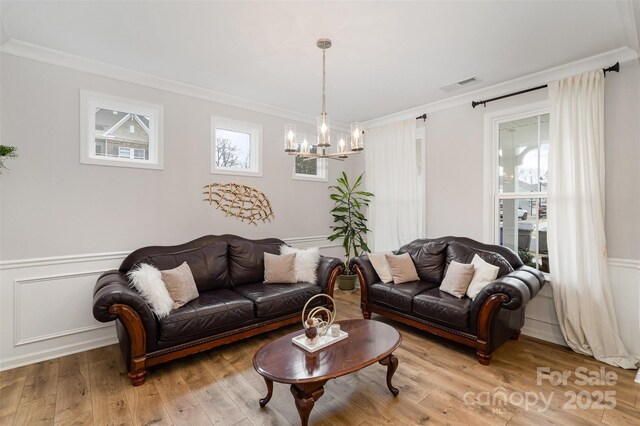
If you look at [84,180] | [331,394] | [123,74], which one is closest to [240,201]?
[84,180]

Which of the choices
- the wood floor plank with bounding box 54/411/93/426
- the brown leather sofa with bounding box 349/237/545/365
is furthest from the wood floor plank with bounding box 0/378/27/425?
the brown leather sofa with bounding box 349/237/545/365

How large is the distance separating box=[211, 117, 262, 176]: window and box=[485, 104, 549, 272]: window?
123 inches

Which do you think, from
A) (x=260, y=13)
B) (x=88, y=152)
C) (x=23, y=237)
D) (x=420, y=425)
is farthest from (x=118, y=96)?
(x=420, y=425)

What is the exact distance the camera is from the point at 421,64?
10.4 ft

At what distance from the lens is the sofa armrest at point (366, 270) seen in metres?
3.88

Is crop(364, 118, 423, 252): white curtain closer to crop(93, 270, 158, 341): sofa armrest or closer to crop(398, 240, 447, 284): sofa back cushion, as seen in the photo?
crop(398, 240, 447, 284): sofa back cushion

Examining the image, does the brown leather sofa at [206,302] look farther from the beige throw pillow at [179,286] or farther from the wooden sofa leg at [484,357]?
the wooden sofa leg at [484,357]

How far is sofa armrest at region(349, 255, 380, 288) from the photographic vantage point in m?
3.88

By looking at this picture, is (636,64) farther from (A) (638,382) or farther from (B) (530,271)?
(A) (638,382)

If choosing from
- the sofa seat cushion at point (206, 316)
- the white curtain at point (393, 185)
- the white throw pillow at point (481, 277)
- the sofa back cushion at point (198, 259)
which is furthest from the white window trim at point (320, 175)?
the white throw pillow at point (481, 277)

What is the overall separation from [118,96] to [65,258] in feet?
5.81

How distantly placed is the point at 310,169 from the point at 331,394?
11.6ft

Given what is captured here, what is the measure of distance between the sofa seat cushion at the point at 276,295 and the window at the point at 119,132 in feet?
5.98

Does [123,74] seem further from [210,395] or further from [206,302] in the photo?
[210,395]
